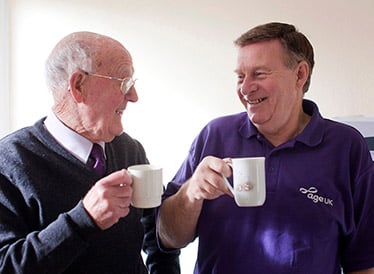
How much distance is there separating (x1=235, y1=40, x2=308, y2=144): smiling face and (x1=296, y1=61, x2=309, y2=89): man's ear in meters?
0.02

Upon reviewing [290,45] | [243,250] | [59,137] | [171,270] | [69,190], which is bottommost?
[171,270]

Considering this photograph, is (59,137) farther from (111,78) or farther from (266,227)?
(266,227)

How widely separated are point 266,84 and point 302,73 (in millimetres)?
148

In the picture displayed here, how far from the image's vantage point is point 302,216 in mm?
1186

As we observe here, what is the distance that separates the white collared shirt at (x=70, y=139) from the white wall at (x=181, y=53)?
3.65ft

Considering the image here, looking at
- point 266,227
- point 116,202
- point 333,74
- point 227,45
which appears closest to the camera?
point 116,202

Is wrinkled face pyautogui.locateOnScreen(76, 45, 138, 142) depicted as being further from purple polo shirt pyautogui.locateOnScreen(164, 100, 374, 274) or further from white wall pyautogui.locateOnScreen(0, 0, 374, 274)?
white wall pyautogui.locateOnScreen(0, 0, 374, 274)

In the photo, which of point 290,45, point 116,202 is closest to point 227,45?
point 290,45

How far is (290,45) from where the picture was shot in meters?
1.28

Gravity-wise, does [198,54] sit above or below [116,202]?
→ above

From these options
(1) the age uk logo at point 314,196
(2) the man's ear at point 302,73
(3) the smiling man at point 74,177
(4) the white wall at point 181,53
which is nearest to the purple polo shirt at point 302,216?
(1) the age uk logo at point 314,196

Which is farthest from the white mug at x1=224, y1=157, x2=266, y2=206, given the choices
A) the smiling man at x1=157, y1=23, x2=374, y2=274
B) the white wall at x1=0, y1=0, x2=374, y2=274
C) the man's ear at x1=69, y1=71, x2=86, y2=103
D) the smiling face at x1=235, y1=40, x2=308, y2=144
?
the white wall at x1=0, y1=0, x2=374, y2=274

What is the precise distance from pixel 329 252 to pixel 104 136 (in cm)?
71

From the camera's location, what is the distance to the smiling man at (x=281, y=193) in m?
1.18
